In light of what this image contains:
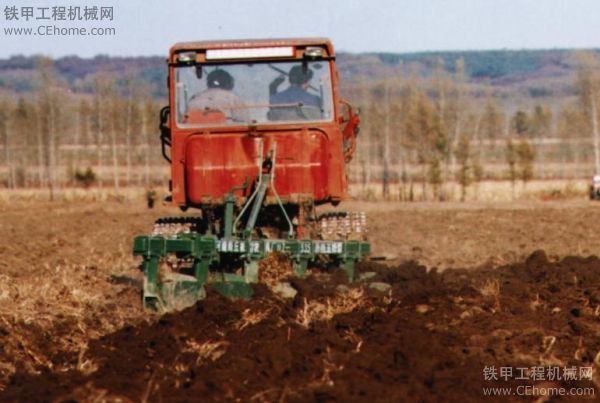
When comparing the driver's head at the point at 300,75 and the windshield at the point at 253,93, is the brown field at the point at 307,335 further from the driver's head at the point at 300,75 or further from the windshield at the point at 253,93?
the driver's head at the point at 300,75

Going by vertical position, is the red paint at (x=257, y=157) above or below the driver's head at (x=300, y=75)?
below

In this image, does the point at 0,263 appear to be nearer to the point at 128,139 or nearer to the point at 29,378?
the point at 29,378

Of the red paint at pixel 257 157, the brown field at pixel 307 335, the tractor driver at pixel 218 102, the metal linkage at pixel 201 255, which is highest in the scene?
the tractor driver at pixel 218 102

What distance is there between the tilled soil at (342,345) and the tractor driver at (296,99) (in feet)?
7.65

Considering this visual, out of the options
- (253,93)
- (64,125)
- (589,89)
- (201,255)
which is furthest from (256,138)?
(64,125)

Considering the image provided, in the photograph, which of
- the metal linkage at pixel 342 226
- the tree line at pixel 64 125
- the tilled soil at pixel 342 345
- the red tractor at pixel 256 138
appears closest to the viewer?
the tilled soil at pixel 342 345

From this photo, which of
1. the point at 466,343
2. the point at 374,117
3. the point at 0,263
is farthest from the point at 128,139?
the point at 466,343

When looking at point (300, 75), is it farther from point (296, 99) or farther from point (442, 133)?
point (442, 133)

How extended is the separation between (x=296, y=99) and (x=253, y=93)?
531mm

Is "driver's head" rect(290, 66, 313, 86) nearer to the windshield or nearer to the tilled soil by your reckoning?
the windshield

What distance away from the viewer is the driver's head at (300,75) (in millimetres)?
13430

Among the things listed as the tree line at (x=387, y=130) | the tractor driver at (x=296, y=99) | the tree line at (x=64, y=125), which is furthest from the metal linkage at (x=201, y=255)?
the tree line at (x=64, y=125)

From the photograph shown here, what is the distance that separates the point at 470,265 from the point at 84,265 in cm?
542

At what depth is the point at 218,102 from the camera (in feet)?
44.0
